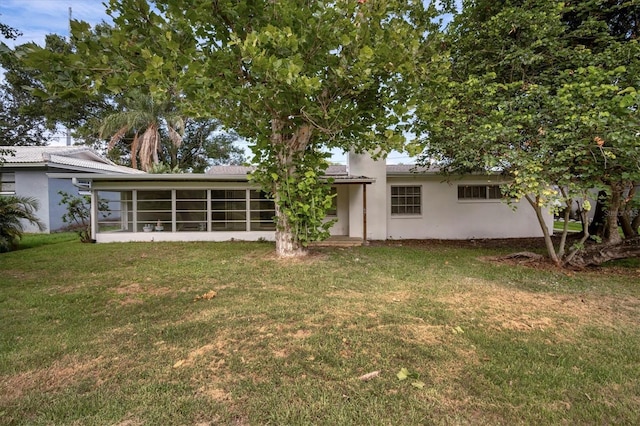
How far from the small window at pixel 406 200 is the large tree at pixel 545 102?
4333 mm

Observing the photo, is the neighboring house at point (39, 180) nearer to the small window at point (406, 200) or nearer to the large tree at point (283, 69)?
the large tree at point (283, 69)

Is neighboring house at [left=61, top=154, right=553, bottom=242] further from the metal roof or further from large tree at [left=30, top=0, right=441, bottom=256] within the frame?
large tree at [left=30, top=0, right=441, bottom=256]

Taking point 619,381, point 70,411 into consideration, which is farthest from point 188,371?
point 619,381

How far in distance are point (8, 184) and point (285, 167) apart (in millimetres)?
13794

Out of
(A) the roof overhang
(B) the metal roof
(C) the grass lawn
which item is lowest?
(C) the grass lawn

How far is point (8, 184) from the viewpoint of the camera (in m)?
13.6

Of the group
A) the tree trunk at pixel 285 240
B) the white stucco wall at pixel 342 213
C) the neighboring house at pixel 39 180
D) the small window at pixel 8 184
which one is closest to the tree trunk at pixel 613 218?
the tree trunk at pixel 285 240

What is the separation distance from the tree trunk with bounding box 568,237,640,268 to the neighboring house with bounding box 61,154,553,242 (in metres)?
3.57

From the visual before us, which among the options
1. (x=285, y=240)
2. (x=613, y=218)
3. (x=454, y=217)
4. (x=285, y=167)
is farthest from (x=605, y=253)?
(x=285, y=167)

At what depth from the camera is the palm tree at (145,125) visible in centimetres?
1659

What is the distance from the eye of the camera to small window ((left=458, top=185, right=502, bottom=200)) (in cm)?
1203

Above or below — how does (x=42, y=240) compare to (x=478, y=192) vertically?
below

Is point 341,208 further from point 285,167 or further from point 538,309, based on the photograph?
point 538,309

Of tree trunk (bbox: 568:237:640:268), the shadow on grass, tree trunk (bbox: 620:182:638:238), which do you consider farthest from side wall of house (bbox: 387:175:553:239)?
the shadow on grass
